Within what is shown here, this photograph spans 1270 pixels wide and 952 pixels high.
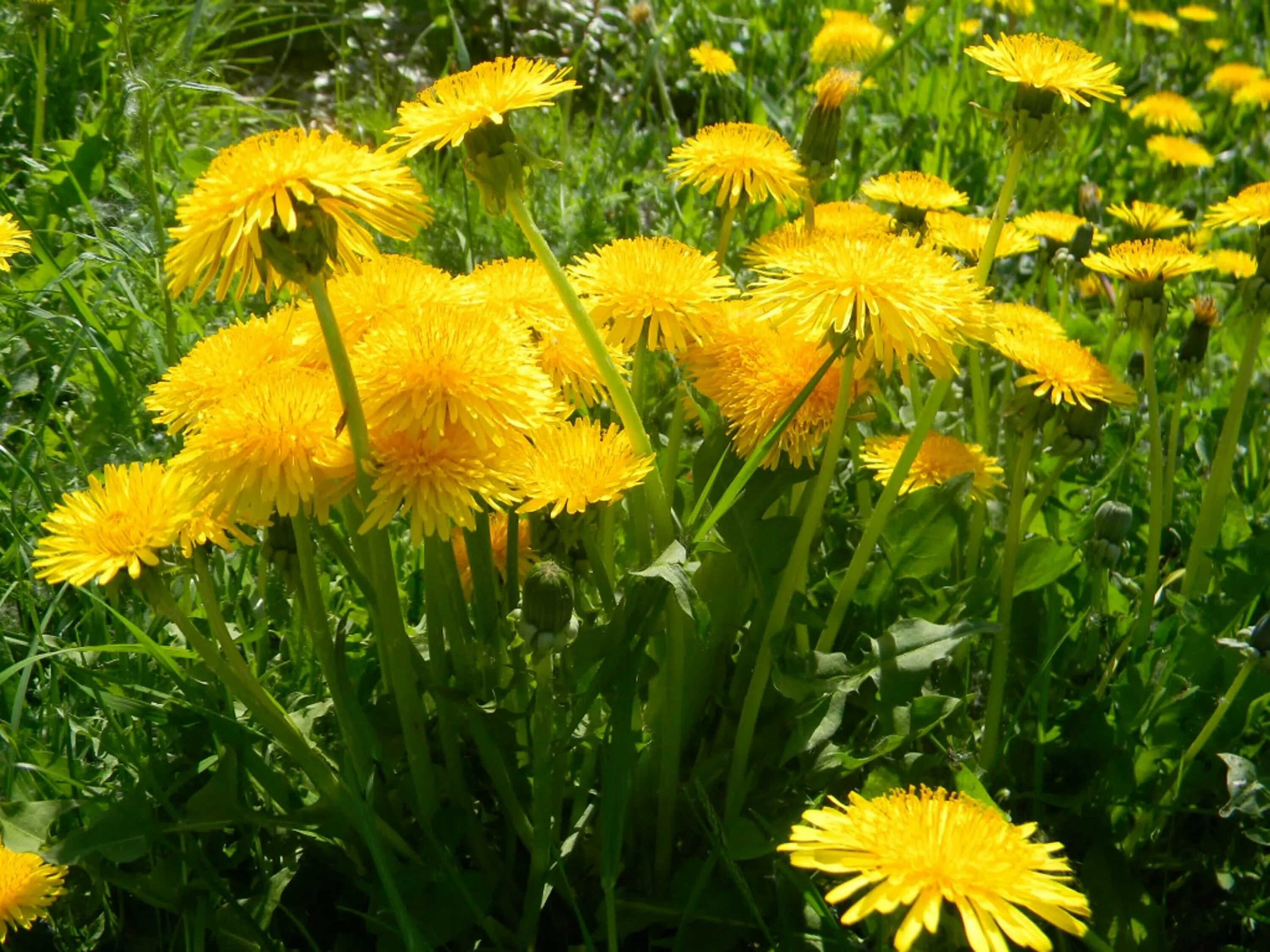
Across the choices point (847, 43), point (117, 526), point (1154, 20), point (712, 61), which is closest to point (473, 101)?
point (117, 526)

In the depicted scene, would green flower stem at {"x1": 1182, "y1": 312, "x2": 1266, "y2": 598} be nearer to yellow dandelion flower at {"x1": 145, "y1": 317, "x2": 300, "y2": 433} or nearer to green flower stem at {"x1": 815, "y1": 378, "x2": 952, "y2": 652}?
green flower stem at {"x1": 815, "y1": 378, "x2": 952, "y2": 652}

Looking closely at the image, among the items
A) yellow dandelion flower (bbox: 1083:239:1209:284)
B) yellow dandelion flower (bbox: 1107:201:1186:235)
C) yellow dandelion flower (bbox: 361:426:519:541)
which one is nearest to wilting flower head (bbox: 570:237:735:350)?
yellow dandelion flower (bbox: 361:426:519:541)

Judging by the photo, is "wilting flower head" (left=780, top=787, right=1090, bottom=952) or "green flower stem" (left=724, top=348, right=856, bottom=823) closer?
"wilting flower head" (left=780, top=787, right=1090, bottom=952)

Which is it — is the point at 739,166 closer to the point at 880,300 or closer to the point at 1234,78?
the point at 880,300

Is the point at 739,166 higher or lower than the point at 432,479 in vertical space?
higher

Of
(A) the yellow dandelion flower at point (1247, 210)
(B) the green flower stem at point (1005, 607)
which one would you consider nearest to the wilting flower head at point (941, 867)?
(B) the green flower stem at point (1005, 607)

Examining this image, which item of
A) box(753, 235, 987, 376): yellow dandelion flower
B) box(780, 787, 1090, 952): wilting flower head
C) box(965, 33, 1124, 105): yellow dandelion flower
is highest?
box(965, 33, 1124, 105): yellow dandelion flower
